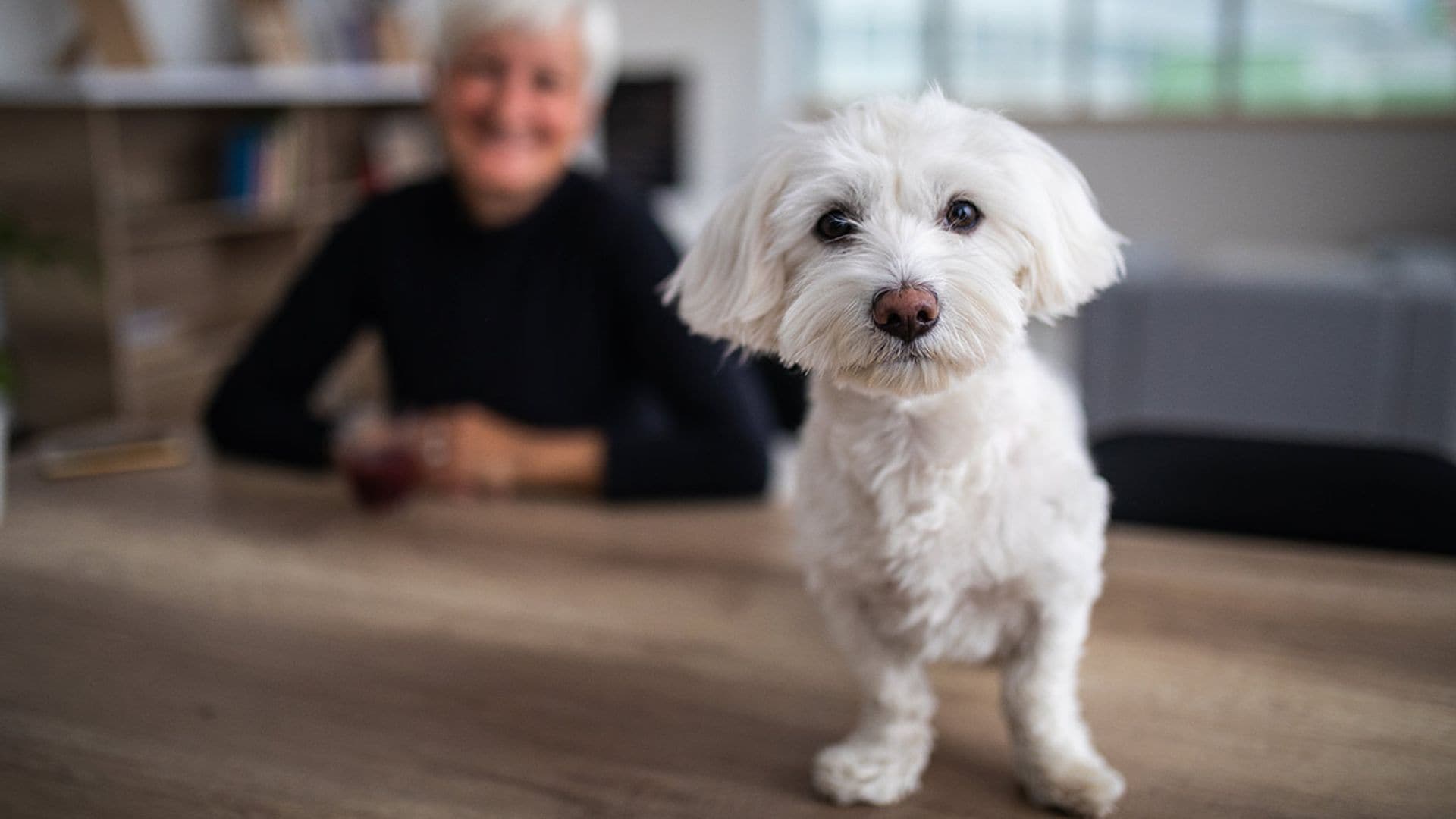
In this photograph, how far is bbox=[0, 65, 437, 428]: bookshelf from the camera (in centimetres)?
336

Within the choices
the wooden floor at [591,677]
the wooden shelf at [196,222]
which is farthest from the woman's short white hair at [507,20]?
the wooden shelf at [196,222]

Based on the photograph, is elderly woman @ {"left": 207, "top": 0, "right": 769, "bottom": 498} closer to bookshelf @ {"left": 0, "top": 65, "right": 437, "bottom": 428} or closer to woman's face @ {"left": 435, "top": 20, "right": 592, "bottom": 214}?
woman's face @ {"left": 435, "top": 20, "right": 592, "bottom": 214}

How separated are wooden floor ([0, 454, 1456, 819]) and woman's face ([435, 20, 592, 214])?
65 cm

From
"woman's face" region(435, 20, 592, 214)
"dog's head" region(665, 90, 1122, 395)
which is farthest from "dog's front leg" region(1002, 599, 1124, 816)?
"woman's face" region(435, 20, 592, 214)

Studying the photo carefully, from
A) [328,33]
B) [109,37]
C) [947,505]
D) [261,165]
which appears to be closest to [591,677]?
[947,505]

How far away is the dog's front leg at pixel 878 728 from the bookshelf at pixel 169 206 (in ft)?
10.9

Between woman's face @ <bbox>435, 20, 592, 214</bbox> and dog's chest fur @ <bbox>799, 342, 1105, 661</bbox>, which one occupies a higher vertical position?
woman's face @ <bbox>435, 20, 592, 214</bbox>

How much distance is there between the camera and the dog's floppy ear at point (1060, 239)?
66cm

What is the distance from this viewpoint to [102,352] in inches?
136

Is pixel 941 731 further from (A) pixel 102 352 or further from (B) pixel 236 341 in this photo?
(B) pixel 236 341

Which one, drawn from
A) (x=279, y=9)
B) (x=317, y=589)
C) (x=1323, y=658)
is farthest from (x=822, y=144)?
(x=279, y=9)

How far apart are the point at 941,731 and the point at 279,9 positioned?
178 inches

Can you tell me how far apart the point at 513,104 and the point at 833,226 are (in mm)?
1091

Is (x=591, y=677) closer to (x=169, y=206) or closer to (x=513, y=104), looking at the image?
(x=513, y=104)
